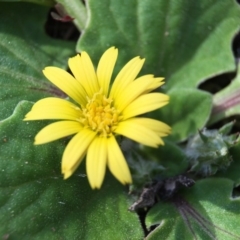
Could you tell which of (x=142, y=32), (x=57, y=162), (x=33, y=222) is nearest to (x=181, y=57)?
(x=142, y=32)

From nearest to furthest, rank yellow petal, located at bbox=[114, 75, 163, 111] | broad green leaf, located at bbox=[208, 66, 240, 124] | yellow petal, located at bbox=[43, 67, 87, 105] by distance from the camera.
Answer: yellow petal, located at bbox=[114, 75, 163, 111]
yellow petal, located at bbox=[43, 67, 87, 105]
broad green leaf, located at bbox=[208, 66, 240, 124]

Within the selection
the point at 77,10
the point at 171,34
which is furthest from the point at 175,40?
the point at 77,10

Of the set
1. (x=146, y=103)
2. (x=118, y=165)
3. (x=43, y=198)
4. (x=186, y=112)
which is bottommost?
(x=43, y=198)

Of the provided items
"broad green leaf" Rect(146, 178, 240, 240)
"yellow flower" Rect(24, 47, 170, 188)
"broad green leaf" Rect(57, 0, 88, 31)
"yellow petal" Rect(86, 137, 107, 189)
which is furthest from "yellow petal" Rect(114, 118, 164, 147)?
"broad green leaf" Rect(57, 0, 88, 31)

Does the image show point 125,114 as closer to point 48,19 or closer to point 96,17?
point 96,17

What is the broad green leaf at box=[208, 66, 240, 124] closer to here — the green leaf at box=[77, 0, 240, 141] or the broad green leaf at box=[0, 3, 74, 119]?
the green leaf at box=[77, 0, 240, 141]

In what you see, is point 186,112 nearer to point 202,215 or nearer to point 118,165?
point 202,215
